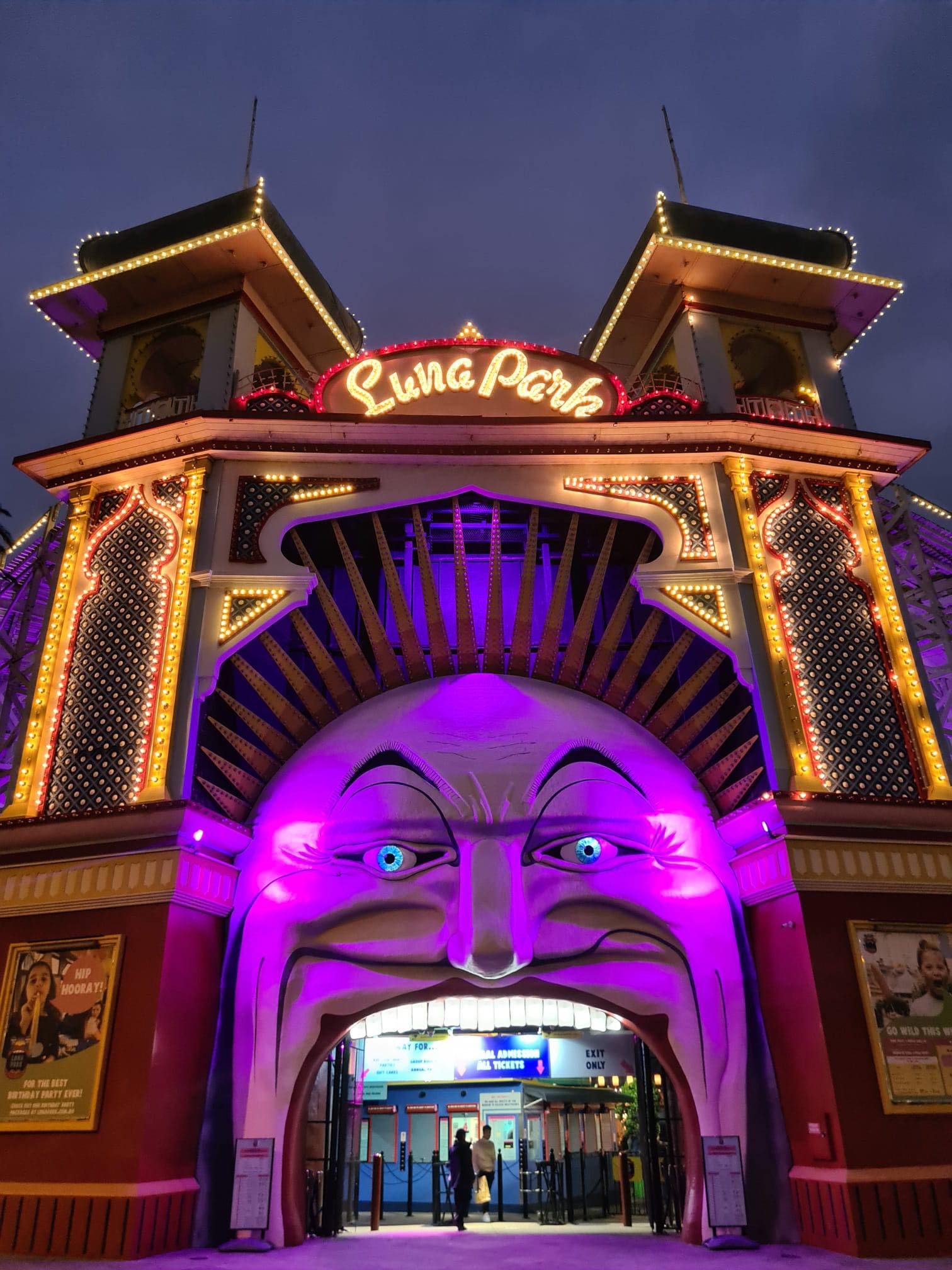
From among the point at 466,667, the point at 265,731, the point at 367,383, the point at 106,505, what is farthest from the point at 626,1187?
the point at 106,505

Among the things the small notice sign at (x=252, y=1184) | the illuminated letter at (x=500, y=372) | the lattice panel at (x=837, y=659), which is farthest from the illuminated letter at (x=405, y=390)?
the small notice sign at (x=252, y=1184)

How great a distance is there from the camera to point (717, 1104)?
8703 mm

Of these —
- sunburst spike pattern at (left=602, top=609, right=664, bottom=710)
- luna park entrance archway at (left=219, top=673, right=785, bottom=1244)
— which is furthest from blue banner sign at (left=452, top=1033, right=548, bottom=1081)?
sunburst spike pattern at (left=602, top=609, right=664, bottom=710)

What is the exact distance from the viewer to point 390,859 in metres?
9.38

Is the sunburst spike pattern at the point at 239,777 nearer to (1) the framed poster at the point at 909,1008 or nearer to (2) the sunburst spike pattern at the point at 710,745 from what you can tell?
(2) the sunburst spike pattern at the point at 710,745

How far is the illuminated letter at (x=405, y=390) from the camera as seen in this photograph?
12.2 m

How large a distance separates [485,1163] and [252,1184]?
6620 millimetres

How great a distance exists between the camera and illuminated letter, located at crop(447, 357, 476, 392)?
12352 millimetres

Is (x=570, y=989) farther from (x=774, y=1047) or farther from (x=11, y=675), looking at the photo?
(x=11, y=675)

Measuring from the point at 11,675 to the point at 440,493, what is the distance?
7.32 metres

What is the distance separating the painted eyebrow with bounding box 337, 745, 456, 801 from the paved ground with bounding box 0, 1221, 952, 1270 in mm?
4272

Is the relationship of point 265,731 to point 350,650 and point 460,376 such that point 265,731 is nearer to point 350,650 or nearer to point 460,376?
point 350,650

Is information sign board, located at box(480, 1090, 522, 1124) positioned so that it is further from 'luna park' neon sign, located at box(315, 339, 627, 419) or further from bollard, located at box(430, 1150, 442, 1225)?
'luna park' neon sign, located at box(315, 339, 627, 419)

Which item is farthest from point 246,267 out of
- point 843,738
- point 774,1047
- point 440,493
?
point 774,1047
